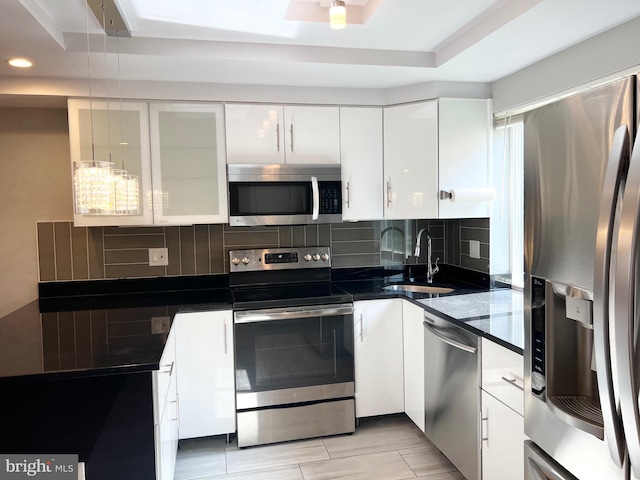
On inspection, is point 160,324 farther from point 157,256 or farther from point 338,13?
point 338,13

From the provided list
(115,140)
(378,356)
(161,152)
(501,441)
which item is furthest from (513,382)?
(115,140)

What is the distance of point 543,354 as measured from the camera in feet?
4.60

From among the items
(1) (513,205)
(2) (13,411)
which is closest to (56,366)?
(2) (13,411)

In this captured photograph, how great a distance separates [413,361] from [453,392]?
1.57 ft

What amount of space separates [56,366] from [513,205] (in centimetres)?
255

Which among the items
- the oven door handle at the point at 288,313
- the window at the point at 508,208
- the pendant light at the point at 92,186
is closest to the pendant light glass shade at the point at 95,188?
the pendant light at the point at 92,186

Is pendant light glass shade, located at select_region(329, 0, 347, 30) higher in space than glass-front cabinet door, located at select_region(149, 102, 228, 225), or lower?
higher

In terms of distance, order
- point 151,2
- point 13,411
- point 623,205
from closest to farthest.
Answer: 1. point 623,205
2. point 13,411
3. point 151,2

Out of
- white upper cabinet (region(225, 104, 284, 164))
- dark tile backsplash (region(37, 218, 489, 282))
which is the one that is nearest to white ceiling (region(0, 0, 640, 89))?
white upper cabinet (region(225, 104, 284, 164))

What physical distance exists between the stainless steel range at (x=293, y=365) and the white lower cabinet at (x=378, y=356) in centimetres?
6

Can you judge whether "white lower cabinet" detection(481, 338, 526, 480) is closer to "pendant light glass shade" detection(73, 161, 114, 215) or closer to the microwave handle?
the microwave handle

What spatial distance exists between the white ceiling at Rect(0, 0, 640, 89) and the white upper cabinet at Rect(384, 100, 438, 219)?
24 cm

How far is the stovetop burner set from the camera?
3022mm

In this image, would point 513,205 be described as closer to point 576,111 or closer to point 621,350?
point 576,111
